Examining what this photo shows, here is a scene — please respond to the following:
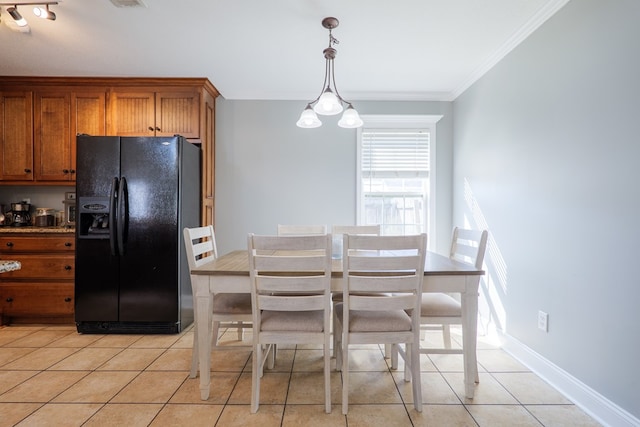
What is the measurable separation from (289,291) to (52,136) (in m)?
3.21

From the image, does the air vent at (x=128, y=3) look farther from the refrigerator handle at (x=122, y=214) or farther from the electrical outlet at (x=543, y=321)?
the electrical outlet at (x=543, y=321)

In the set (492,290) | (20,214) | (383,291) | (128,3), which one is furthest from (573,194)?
(20,214)

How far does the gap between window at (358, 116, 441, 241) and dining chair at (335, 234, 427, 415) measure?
1947mm

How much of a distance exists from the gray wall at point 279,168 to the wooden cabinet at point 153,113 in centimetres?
41

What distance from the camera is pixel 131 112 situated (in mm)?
3164

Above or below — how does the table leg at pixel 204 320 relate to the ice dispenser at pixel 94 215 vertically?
below

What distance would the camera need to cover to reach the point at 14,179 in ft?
10.3

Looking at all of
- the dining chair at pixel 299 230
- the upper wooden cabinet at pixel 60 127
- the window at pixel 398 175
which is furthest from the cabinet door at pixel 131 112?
the window at pixel 398 175

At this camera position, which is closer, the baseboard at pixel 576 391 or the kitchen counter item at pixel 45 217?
the baseboard at pixel 576 391

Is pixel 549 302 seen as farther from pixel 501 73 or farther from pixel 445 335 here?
→ pixel 501 73

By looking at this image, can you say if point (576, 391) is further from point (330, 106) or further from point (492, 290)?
point (330, 106)

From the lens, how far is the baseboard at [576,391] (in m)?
1.54

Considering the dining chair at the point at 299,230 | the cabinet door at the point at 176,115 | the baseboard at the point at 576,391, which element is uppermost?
the cabinet door at the point at 176,115

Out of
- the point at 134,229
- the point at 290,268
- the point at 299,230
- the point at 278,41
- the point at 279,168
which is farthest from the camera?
the point at 279,168
